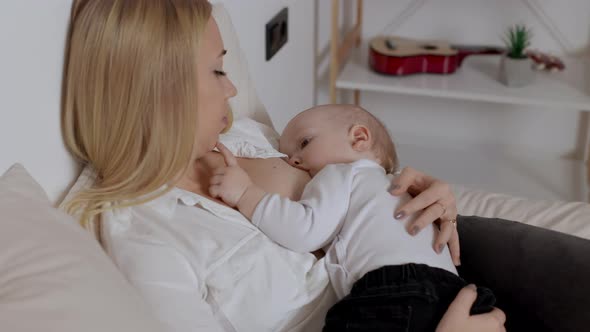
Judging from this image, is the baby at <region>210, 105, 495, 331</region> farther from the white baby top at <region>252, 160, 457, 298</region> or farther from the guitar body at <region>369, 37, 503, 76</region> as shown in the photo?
the guitar body at <region>369, 37, 503, 76</region>

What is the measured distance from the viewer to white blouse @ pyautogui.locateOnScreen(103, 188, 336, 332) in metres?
0.92

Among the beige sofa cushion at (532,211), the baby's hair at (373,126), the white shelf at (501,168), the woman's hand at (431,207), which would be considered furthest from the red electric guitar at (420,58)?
the woman's hand at (431,207)

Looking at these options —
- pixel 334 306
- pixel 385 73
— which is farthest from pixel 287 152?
pixel 385 73

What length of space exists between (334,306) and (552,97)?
1.43 metres

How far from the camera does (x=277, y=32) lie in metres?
1.88

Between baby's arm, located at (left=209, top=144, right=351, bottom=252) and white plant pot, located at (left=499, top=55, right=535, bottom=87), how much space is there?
1302 mm

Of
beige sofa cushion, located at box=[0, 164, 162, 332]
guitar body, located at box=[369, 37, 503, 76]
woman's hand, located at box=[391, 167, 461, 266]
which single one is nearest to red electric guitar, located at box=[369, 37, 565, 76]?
guitar body, located at box=[369, 37, 503, 76]

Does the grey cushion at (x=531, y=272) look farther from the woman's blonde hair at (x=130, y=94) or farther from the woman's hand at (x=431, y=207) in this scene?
the woman's blonde hair at (x=130, y=94)

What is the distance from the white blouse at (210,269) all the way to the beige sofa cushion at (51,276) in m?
0.09

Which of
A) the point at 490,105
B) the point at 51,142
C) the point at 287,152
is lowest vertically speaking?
the point at 490,105

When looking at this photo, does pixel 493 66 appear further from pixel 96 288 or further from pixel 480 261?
pixel 96 288

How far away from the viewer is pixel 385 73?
2.34m

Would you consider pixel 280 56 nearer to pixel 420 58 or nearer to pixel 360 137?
pixel 420 58

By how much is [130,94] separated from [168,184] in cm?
14
